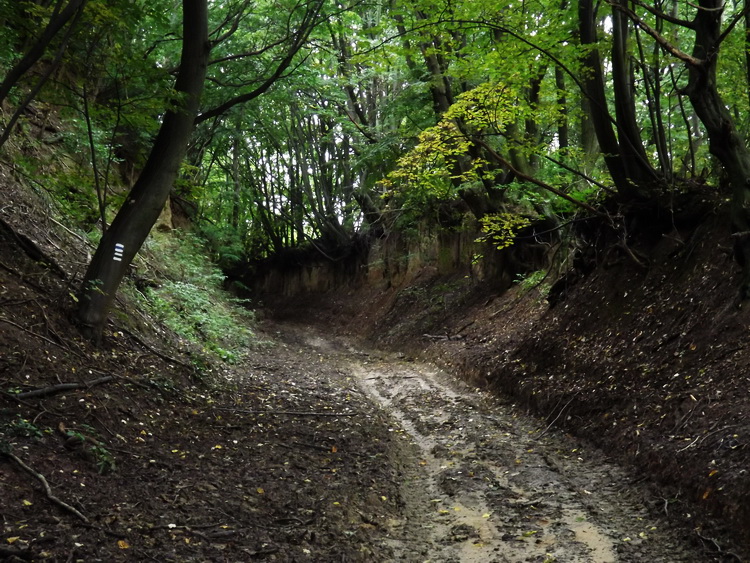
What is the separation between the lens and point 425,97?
14.7 m

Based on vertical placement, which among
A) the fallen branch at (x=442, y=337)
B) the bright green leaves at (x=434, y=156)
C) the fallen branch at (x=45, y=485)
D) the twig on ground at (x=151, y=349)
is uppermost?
the bright green leaves at (x=434, y=156)

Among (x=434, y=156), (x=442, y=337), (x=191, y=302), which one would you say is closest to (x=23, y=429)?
(x=434, y=156)

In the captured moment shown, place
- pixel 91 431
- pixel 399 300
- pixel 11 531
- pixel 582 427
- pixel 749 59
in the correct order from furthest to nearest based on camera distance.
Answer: pixel 399 300 < pixel 749 59 < pixel 582 427 < pixel 91 431 < pixel 11 531

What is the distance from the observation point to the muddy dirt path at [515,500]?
4594mm

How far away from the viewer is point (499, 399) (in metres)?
9.76

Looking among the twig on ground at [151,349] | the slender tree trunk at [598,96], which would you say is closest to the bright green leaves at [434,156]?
the slender tree trunk at [598,96]

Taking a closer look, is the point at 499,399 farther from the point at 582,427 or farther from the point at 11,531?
the point at 11,531

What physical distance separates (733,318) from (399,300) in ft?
45.9

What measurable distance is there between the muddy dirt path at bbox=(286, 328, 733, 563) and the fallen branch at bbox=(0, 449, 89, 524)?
236 centimetres

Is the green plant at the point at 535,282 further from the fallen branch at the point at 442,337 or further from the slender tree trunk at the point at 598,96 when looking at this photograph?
the slender tree trunk at the point at 598,96

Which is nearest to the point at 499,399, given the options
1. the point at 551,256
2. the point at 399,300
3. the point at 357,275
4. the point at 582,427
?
the point at 582,427

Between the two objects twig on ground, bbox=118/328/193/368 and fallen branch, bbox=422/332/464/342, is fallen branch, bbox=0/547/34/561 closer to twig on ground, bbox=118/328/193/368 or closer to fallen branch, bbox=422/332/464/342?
twig on ground, bbox=118/328/193/368

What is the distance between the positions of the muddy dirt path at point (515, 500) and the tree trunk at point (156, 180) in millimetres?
4087

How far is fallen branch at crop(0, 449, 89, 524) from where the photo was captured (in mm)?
3828
